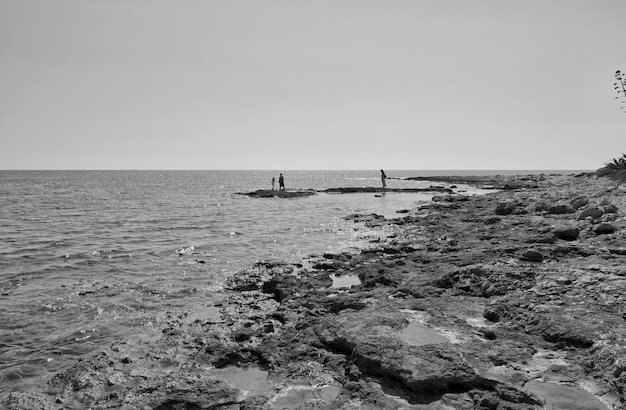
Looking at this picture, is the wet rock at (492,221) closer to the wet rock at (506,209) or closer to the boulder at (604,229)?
the wet rock at (506,209)

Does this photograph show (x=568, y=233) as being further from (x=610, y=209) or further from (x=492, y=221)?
(x=492, y=221)

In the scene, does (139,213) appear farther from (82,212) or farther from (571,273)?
(571,273)

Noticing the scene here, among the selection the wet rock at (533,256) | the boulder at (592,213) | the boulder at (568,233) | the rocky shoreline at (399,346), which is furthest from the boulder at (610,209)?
the wet rock at (533,256)

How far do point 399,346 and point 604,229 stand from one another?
11.3 metres

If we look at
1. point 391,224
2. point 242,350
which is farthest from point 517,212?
point 242,350

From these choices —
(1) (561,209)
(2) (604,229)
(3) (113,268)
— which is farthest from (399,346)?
(1) (561,209)

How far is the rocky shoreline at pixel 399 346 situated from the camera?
19.2 ft

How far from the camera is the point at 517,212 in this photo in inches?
900

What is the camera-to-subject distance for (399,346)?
688cm

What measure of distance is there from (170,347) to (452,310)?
6363 mm

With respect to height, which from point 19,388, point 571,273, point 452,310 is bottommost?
point 19,388

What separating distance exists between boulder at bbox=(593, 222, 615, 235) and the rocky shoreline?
653mm

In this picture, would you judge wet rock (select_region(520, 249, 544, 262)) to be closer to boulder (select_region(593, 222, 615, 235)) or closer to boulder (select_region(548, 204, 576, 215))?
boulder (select_region(593, 222, 615, 235))

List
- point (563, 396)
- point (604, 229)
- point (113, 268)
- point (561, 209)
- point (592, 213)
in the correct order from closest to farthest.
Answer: point (563, 396)
point (604, 229)
point (113, 268)
point (592, 213)
point (561, 209)
